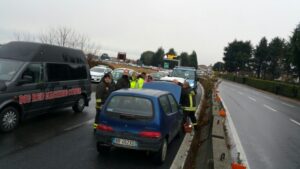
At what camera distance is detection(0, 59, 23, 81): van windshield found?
8148 mm

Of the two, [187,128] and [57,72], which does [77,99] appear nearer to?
[57,72]

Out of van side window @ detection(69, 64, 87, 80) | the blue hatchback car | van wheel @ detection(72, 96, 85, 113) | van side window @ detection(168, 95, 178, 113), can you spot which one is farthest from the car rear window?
van wheel @ detection(72, 96, 85, 113)

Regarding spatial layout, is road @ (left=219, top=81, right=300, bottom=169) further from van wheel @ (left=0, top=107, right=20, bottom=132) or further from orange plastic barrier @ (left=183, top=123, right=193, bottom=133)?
van wheel @ (left=0, top=107, right=20, bottom=132)

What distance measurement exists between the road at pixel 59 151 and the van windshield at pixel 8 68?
4.84 ft

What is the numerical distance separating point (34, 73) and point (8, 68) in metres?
0.72

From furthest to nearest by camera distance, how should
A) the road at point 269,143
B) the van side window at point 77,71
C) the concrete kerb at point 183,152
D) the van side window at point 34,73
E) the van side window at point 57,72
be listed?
the van side window at point 77,71 < the van side window at point 57,72 < the van side window at point 34,73 < the road at point 269,143 < the concrete kerb at point 183,152

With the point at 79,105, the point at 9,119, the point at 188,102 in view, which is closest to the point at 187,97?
the point at 188,102

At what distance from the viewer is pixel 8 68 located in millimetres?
8430

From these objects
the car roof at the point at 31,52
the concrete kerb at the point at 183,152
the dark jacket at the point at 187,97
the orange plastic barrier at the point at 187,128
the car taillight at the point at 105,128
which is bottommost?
the concrete kerb at the point at 183,152

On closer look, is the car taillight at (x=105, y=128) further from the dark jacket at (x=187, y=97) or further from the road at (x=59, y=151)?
the dark jacket at (x=187, y=97)

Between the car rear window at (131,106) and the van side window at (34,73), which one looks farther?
the van side window at (34,73)

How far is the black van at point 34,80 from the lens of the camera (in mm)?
8055

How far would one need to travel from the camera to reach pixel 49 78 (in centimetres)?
959

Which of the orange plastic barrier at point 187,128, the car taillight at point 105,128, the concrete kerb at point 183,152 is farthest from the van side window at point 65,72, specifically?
the concrete kerb at point 183,152
